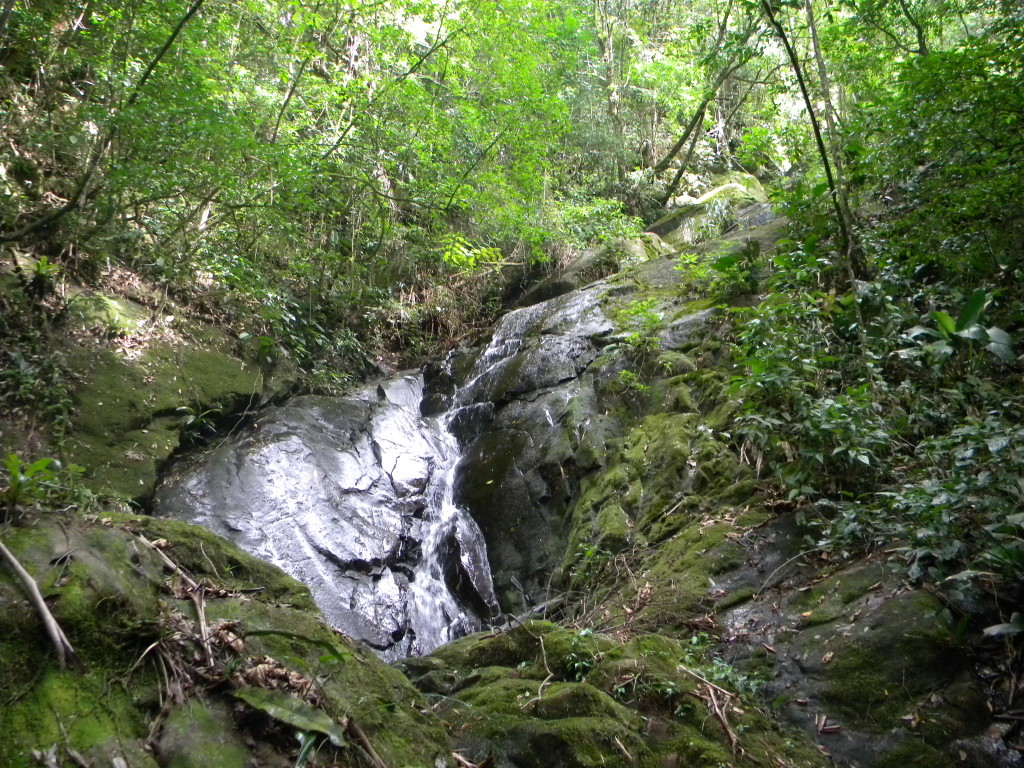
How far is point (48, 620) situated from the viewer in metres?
2.06

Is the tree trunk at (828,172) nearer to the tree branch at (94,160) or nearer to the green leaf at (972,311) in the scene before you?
the green leaf at (972,311)

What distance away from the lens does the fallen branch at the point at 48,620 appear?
2062mm

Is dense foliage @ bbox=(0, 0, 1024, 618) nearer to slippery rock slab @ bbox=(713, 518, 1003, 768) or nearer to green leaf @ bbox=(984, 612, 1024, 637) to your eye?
green leaf @ bbox=(984, 612, 1024, 637)

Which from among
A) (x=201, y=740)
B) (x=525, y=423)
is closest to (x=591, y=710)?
(x=201, y=740)

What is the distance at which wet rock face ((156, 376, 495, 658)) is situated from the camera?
21.1 feet

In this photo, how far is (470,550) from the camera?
711 cm

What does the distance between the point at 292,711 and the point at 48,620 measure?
869mm

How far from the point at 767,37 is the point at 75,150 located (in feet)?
24.8

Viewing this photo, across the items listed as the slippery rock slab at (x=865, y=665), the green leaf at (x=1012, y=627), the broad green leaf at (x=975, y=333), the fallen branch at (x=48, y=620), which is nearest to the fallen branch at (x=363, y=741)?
the fallen branch at (x=48, y=620)

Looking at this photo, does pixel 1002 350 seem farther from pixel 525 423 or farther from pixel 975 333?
pixel 525 423

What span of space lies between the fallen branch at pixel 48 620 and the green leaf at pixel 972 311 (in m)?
3.52

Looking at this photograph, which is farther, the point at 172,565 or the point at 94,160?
the point at 94,160

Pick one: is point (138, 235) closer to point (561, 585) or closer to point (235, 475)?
point (235, 475)

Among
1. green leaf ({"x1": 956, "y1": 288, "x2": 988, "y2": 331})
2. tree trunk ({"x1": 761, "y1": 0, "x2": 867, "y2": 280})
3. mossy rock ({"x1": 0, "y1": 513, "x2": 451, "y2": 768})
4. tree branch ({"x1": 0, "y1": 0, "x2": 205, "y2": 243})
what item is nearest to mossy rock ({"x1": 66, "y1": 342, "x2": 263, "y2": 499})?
tree branch ({"x1": 0, "y1": 0, "x2": 205, "y2": 243})
